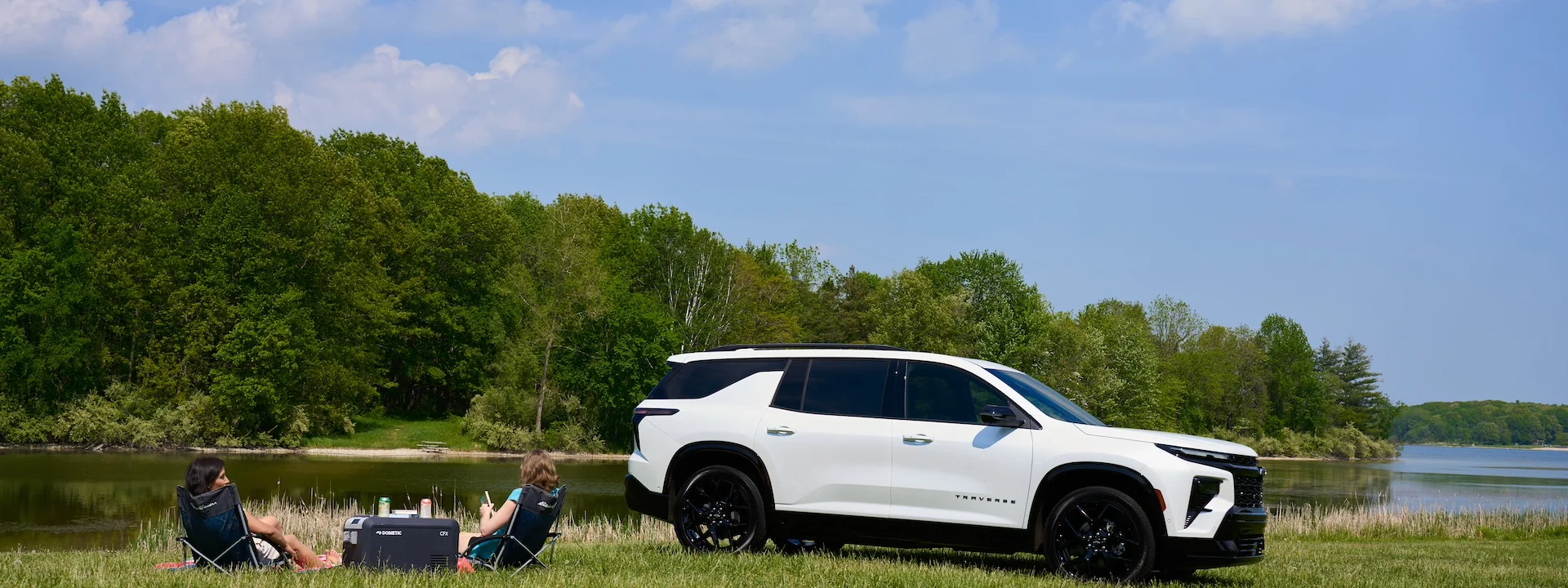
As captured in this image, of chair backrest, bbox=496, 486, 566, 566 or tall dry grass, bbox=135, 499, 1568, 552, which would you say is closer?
chair backrest, bbox=496, 486, 566, 566

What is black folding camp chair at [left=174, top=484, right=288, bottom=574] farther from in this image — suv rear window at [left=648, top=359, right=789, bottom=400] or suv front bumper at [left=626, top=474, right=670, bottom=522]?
suv rear window at [left=648, top=359, right=789, bottom=400]

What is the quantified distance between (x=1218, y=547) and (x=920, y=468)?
2515 mm

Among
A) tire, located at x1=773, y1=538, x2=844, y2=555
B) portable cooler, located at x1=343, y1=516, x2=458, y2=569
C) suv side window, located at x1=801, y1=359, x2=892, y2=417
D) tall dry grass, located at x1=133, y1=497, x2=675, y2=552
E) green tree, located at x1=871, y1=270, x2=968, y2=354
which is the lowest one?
tall dry grass, located at x1=133, y1=497, x2=675, y2=552

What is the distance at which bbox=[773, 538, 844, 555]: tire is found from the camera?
39.4 ft

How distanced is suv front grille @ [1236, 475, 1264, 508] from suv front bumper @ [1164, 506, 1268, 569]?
4.9 inches

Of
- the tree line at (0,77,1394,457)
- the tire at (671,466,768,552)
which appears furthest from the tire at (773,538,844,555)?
the tree line at (0,77,1394,457)

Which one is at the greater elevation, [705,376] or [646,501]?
[705,376]

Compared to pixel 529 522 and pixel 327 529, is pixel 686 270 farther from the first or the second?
pixel 529 522

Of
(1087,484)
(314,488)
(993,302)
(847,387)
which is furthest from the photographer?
(993,302)

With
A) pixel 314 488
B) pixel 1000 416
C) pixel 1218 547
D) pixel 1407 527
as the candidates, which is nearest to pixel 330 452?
pixel 314 488

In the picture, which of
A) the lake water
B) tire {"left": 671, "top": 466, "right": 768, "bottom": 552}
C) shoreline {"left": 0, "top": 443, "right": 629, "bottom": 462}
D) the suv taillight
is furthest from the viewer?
shoreline {"left": 0, "top": 443, "right": 629, "bottom": 462}

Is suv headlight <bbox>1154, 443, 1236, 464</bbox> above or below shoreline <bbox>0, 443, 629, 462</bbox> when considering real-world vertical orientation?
above

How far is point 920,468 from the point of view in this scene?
10.7 m

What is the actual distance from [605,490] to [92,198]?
27.3m
